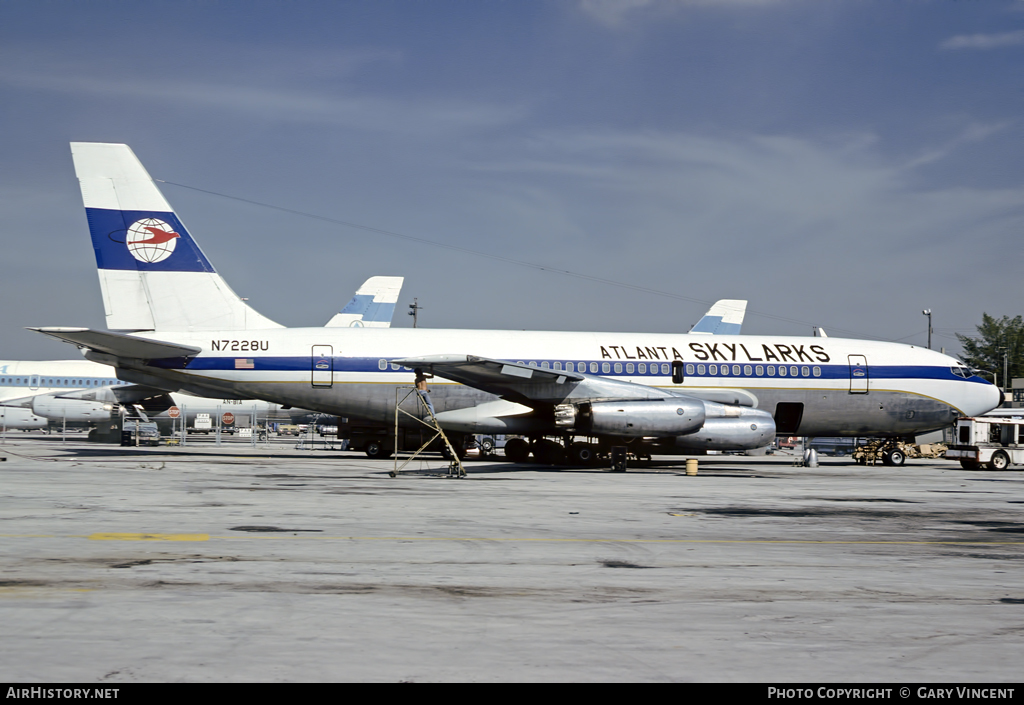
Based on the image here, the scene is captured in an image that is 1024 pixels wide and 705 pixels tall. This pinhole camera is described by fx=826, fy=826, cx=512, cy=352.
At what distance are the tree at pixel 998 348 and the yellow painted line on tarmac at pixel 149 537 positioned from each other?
100000mm

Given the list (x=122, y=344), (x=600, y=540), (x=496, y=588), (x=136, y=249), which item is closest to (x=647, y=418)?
(x=600, y=540)

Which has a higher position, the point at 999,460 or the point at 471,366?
the point at 471,366

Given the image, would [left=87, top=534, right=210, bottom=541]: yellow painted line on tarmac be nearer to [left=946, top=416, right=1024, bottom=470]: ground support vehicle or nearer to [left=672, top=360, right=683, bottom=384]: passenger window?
[left=672, top=360, right=683, bottom=384]: passenger window

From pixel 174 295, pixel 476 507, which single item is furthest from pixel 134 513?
pixel 174 295

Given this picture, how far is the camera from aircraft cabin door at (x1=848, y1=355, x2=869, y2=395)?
30.1 metres

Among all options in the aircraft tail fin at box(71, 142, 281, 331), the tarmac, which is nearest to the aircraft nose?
the tarmac

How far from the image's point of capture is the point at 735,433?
26375mm

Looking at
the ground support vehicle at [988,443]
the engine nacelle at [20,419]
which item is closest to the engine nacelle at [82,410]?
the engine nacelle at [20,419]

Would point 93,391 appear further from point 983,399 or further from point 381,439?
point 983,399

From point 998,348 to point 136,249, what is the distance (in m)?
99.1

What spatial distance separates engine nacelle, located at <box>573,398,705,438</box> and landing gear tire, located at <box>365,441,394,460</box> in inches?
404

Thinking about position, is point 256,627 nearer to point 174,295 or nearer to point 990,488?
point 990,488

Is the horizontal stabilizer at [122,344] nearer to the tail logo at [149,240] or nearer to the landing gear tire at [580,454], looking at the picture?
the tail logo at [149,240]
